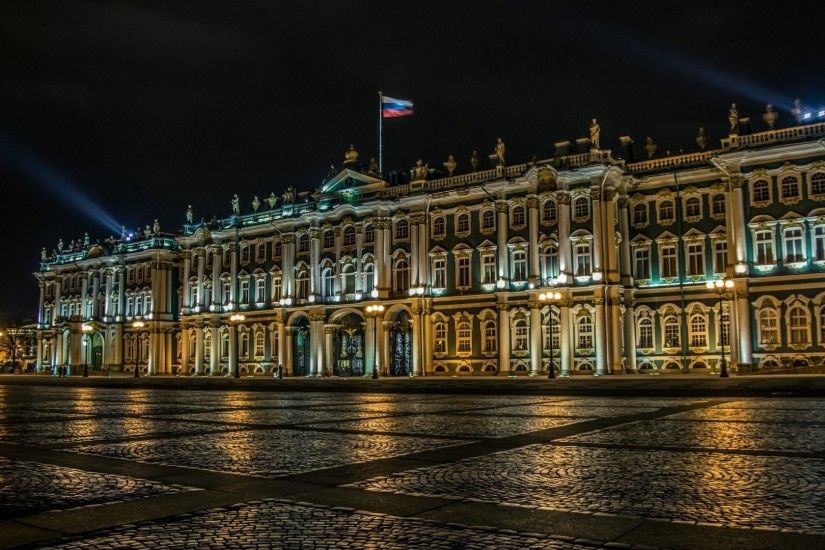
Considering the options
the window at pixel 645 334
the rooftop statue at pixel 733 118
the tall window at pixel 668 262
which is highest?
the rooftop statue at pixel 733 118

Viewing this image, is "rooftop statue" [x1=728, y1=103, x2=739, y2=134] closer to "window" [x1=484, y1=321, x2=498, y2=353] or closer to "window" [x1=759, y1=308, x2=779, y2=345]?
"window" [x1=759, y1=308, x2=779, y2=345]

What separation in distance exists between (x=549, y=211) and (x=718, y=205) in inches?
438

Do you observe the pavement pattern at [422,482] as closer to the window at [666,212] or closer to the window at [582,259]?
the window at [582,259]

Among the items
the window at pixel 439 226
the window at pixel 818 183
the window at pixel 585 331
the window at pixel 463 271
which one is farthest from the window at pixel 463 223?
the window at pixel 818 183

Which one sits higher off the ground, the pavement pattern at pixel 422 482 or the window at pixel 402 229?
the window at pixel 402 229

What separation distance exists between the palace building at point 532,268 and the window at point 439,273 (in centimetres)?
11

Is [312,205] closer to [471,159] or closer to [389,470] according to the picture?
[471,159]

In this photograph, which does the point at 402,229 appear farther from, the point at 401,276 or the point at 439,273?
the point at 439,273

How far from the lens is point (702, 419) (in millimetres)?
19859

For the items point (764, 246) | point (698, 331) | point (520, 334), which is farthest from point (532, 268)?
point (764, 246)

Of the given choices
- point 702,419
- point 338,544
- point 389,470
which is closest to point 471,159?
point 702,419

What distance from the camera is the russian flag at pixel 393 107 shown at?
60656 mm

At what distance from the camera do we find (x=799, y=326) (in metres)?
48.2

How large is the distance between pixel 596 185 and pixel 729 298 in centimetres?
1118
